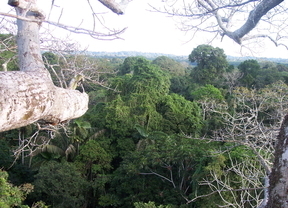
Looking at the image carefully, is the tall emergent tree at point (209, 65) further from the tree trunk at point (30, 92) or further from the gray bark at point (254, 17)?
the tree trunk at point (30, 92)

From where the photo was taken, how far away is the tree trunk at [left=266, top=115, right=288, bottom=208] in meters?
1.31

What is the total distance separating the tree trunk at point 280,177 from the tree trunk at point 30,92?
1.22m

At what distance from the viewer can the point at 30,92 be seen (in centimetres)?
125

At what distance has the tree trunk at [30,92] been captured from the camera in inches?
Result: 45.5

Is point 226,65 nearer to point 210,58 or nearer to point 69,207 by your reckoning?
point 210,58

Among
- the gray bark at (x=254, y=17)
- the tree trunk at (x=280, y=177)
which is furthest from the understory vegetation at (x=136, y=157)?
the tree trunk at (x=280, y=177)

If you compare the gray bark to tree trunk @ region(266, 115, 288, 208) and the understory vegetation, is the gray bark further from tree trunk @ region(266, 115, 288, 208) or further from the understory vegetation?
the understory vegetation

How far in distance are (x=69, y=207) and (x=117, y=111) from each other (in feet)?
16.5

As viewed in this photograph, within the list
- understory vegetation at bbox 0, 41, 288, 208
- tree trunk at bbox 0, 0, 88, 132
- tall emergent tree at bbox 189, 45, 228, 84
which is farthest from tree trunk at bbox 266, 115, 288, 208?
tall emergent tree at bbox 189, 45, 228, 84

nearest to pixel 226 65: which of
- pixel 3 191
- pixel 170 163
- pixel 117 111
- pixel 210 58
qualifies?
pixel 210 58

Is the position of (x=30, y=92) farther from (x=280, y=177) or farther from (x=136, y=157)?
(x=136, y=157)

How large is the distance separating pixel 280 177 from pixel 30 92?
1.35m

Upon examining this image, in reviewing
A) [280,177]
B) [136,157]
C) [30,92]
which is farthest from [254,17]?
[136,157]

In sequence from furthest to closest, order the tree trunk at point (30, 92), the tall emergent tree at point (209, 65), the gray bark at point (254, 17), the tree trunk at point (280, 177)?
the tall emergent tree at point (209, 65)
the gray bark at point (254, 17)
the tree trunk at point (280, 177)
the tree trunk at point (30, 92)
